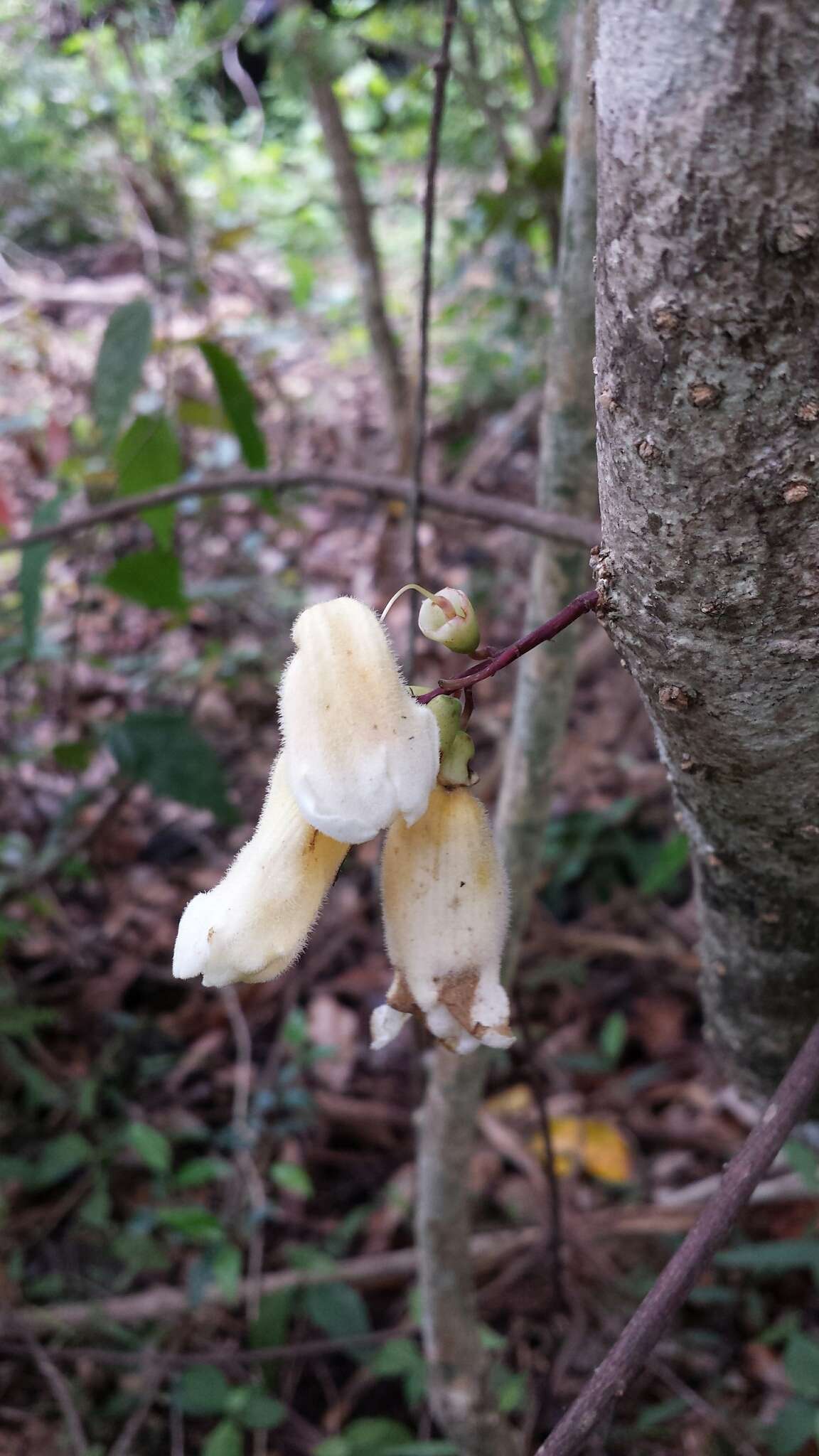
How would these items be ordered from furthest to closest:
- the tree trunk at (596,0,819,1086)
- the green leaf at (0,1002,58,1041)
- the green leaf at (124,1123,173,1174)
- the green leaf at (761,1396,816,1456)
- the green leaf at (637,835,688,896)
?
the green leaf at (0,1002,58,1041), the green leaf at (124,1123,173,1174), the green leaf at (761,1396,816,1456), the green leaf at (637,835,688,896), the tree trunk at (596,0,819,1086)

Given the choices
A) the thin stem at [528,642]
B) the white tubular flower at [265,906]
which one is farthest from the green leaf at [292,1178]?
the thin stem at [528,642]

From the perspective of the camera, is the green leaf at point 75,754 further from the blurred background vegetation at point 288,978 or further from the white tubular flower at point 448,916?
the white tubular flower at point 448,916

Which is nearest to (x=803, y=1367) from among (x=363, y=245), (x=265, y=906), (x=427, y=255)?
(x=265, y=906)

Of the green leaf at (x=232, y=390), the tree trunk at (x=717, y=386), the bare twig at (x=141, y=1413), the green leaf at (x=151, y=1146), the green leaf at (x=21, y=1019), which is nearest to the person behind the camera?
the tree trunk at (x=717, y=386)

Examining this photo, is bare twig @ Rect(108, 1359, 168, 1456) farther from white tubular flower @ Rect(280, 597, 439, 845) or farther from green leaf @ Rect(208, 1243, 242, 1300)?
white tubular flower @ Rect(280, 597, 439, 845)

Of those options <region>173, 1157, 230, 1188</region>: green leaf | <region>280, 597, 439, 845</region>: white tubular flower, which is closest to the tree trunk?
<region>280, 597, 439, 845</region>: white tubular flower
